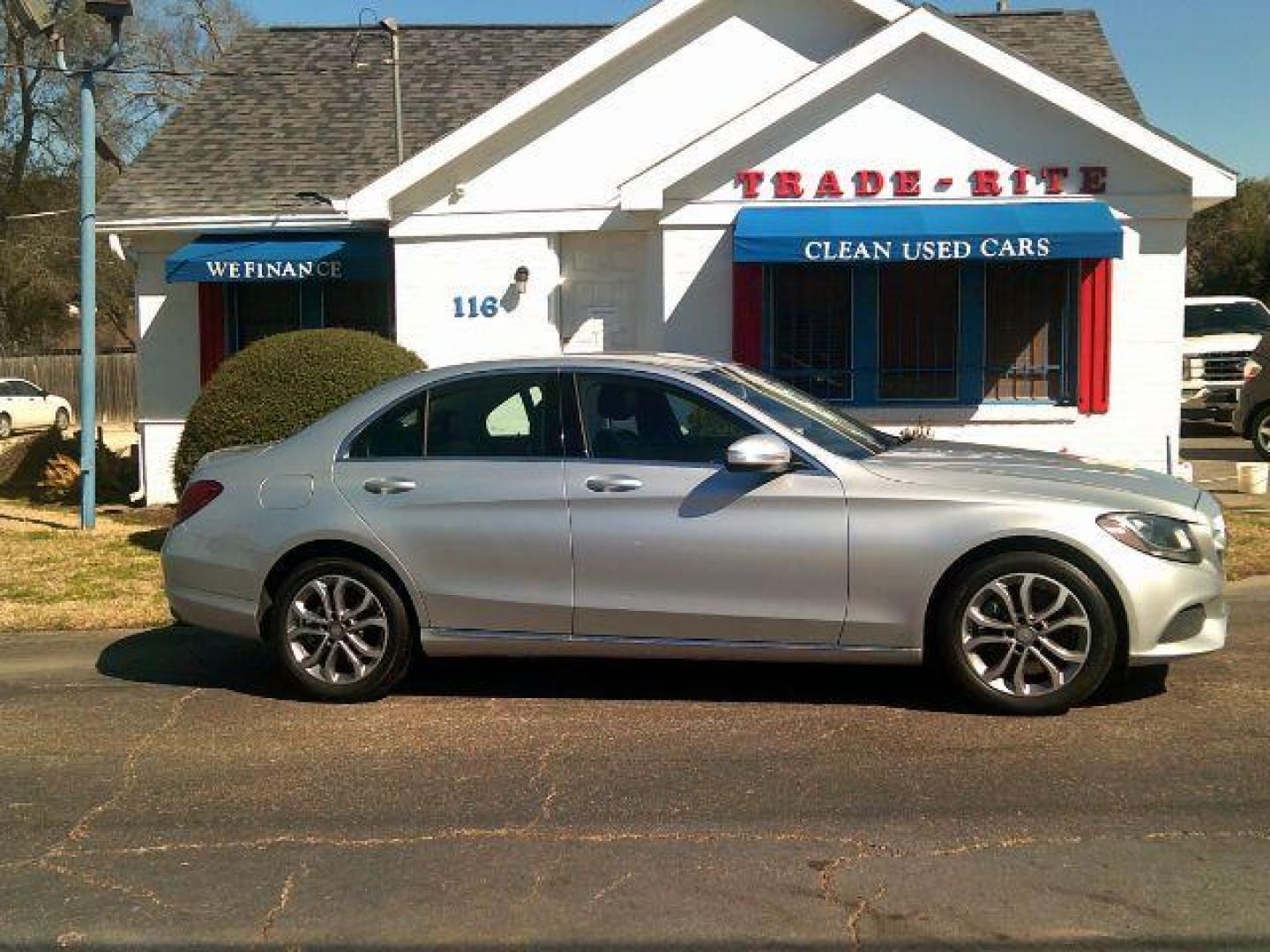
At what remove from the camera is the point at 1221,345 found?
20172mm

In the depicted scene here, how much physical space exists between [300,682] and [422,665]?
0.85 meters

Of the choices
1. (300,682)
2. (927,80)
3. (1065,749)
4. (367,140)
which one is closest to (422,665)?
(300,682)

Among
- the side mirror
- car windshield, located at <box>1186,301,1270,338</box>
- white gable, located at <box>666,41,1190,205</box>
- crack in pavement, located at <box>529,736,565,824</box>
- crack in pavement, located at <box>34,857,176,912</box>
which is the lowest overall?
crack in pavement, located at <box>34,857,176,912</box>

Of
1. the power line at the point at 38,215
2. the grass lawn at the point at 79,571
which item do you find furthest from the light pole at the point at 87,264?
the power line at the point at 38,215

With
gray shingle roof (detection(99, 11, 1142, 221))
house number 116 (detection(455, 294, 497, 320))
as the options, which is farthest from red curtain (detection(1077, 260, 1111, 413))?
house number 116 (detection(455, 294, 497, 320))

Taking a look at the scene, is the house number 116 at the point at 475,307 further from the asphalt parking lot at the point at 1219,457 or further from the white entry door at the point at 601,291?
the asphalt parking lot at the point at 1219,457

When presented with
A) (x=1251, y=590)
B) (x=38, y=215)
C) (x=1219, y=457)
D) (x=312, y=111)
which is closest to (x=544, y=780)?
(x=1251, y=590)

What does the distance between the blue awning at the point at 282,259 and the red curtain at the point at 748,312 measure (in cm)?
367

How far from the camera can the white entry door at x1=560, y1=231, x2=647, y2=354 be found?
13648 mm

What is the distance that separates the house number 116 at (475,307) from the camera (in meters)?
13.6

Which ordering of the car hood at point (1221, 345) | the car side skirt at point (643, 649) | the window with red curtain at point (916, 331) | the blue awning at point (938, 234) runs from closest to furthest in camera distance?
1. the car side skirt at point (643, 649)
2. the blue awning at point (938, 234)
3. the window with red curtain at point (916, 331)
4. the car hood at point (1221, 345)

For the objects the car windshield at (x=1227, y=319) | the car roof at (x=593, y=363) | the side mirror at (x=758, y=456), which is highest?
the car windshield at (x=1227, y=319)

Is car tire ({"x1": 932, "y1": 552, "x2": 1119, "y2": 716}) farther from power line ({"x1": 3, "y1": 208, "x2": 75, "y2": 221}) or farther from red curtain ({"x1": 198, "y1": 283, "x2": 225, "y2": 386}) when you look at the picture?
power line ({"x1": 3, "y1": 208, "x2": 75, "y2": 221})

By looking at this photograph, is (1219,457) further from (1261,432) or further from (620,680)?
(620,680)
